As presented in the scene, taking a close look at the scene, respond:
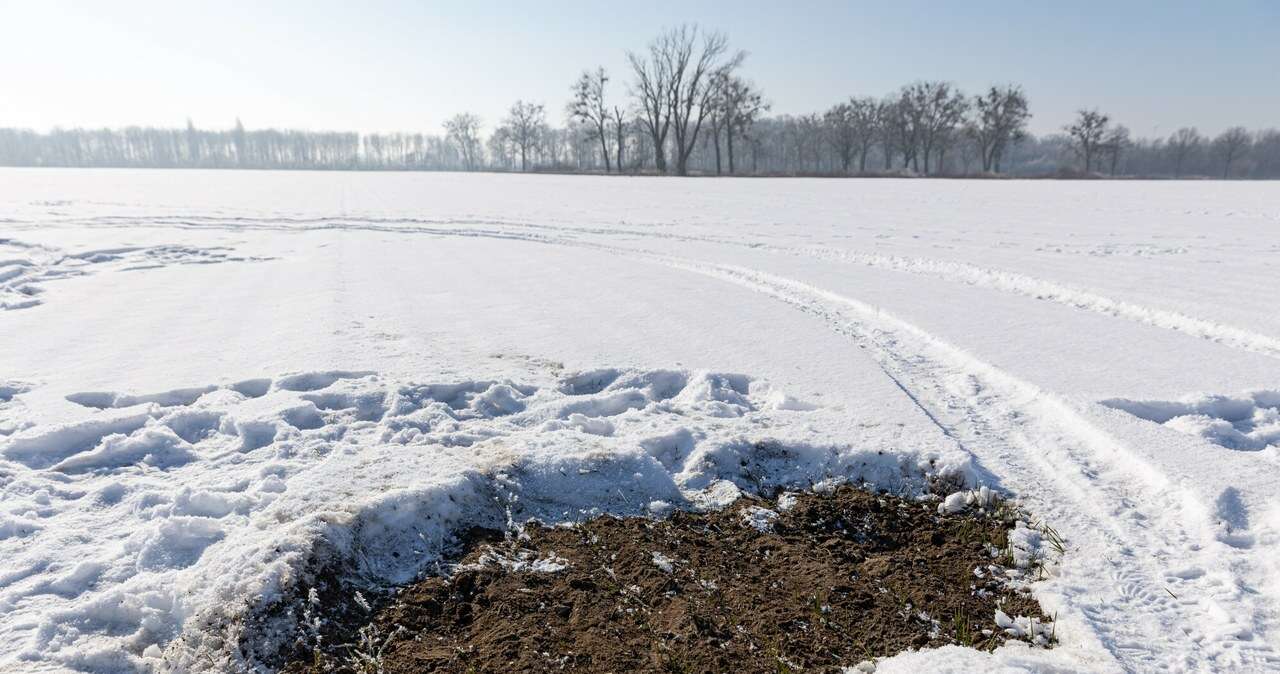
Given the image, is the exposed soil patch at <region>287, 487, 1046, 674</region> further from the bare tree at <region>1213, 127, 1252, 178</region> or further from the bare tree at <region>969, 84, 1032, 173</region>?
the bare tree at <region>1213, 127, 1252, 178</region>

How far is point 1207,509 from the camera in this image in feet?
11.0

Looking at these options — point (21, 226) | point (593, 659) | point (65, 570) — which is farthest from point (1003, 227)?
point (21, 226)

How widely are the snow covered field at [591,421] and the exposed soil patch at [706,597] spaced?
24cm

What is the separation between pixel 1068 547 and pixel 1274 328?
17.2ft

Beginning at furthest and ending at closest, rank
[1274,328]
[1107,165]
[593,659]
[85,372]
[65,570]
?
[1107,165] < [1274,328] < [85,372] < [65,570] < [593,659]

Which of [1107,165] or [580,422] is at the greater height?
[1107,165]

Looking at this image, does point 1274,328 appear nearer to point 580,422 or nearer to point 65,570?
point 580,422

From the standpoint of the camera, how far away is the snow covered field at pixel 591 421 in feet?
9.18

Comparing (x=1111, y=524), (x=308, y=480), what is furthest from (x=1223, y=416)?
(x=308, y=480)

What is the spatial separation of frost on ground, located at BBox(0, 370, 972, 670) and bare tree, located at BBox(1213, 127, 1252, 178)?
108 m

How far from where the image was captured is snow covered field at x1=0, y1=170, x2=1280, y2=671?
110 inches

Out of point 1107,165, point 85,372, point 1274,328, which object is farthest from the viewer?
point 1107,165

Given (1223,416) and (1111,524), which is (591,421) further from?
(1223,416)

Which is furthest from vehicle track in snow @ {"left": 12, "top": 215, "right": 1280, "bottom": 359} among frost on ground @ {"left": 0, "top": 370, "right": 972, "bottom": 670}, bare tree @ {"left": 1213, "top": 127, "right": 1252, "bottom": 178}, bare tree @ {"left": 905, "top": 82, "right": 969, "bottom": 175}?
bare tree @ {"left": 1213, "top": 127, "right": 1252, "bottom": 178}
